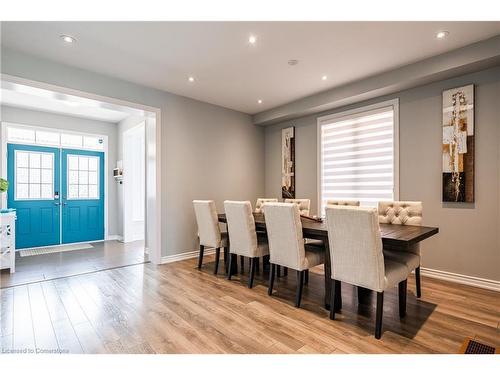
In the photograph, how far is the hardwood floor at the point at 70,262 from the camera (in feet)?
11.2

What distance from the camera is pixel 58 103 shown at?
191 inches

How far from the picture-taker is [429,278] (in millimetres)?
3332

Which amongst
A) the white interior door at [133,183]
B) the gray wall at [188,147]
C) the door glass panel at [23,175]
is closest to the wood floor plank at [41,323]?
the gray wall at [188,147]

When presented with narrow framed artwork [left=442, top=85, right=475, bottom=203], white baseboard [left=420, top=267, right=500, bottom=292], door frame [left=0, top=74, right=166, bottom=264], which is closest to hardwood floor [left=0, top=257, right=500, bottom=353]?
white baseboard [left=420, top=267, right=500, bottom=292]

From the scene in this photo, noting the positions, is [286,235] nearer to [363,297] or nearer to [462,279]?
Answer: [363,297]

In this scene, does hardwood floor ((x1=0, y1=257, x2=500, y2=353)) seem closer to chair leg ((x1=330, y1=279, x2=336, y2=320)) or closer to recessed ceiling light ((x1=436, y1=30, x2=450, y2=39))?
chair leg ((x1=330, y1=279, x2=336, y2=320))

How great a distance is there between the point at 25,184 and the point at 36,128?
1.11m

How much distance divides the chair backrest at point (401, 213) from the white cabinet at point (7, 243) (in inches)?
188

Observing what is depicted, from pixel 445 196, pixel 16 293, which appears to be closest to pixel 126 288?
pixel 16 293

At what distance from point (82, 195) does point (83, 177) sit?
40 centimetres

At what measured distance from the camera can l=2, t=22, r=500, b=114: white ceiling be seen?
8.02 ft

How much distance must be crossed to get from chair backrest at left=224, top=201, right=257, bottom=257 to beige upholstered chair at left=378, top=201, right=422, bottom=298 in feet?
4.58

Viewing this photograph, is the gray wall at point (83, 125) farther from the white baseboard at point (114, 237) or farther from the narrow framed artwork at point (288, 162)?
the narrow framed artwork at point (288, 162)
